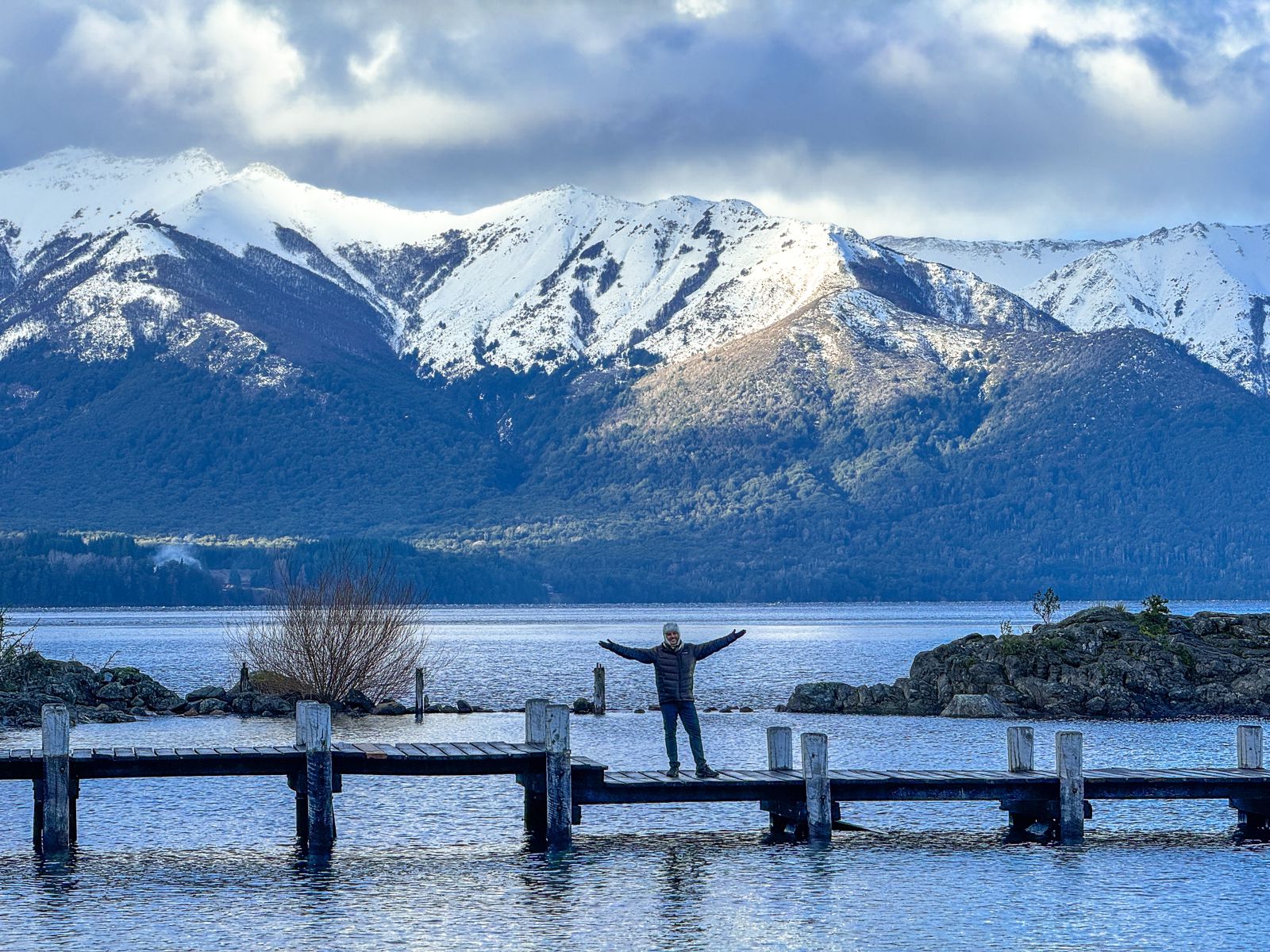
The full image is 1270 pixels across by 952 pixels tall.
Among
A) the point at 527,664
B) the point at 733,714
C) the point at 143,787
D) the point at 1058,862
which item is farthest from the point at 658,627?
the point at 1058,862

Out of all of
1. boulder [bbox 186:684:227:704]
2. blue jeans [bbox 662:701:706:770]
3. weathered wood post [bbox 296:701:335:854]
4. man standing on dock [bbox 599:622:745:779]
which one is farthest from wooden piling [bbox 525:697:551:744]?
boulder [bbox 186:684:227:704]

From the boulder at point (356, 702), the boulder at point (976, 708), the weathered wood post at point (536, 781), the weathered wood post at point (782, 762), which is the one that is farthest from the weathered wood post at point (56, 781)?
the boulder at point (976, 708)

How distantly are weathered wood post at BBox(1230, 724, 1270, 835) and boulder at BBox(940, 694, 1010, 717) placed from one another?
33527 mm

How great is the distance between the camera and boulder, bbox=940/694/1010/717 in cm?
7125

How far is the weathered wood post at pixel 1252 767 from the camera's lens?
36781 mm

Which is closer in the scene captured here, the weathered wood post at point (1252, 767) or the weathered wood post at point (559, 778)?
the weathered wood post at point (559, 778)

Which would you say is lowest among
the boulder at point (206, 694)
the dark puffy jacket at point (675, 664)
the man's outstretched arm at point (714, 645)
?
the boulder at point (206, 694)

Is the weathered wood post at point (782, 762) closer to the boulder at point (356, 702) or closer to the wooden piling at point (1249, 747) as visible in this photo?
the wooden piling at point (1249, 747)

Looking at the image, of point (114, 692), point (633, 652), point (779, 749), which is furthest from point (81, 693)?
point (779, 749)

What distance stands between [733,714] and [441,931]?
48.6m

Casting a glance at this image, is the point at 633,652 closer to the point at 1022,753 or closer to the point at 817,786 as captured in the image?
the point at 817,786

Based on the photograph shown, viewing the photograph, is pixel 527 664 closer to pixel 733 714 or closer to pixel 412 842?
pixel 733 714

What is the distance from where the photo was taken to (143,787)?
4744 centimetres

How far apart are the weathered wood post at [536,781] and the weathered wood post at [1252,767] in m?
A: 13.0
